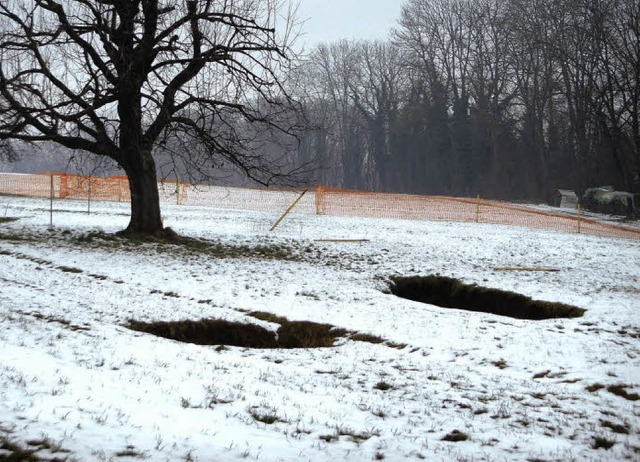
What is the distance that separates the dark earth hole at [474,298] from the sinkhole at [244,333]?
3492 millimetres

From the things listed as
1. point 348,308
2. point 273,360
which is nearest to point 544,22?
point 348,308

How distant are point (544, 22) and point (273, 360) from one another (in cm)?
4060

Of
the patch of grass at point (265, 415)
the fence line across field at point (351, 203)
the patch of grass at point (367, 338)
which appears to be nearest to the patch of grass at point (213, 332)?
the patch of grass at point (367, 338)

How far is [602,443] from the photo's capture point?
4.46 meters

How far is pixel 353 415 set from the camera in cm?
488

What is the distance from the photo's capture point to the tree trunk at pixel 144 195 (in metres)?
14.6

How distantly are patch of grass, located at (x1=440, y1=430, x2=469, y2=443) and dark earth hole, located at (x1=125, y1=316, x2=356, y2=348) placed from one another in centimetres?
347

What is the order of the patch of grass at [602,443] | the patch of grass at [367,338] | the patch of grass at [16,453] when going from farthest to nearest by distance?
the patch of grass at [367,338] → the patch of grass at [602,443] → the patch of grass at [16,453]

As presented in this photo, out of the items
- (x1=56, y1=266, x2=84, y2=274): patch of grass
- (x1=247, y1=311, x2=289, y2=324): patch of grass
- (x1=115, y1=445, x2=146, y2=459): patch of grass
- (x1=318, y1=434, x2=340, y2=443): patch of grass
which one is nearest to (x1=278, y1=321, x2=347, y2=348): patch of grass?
(x1=247, y1=311, x2=289, y2=324): patch of grass

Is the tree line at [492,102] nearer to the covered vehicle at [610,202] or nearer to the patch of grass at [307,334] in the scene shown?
the covered vehicle at [610,202]

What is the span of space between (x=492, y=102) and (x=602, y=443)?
4804cm

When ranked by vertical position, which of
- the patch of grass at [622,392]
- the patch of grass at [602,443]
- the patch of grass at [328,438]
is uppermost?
the patch of grass at [328,438]

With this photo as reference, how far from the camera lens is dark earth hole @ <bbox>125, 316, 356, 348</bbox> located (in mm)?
8016

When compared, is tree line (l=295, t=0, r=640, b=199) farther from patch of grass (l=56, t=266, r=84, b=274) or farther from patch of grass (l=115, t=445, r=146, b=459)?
patch of grass (l=115, t=445, r=146, b=459)
